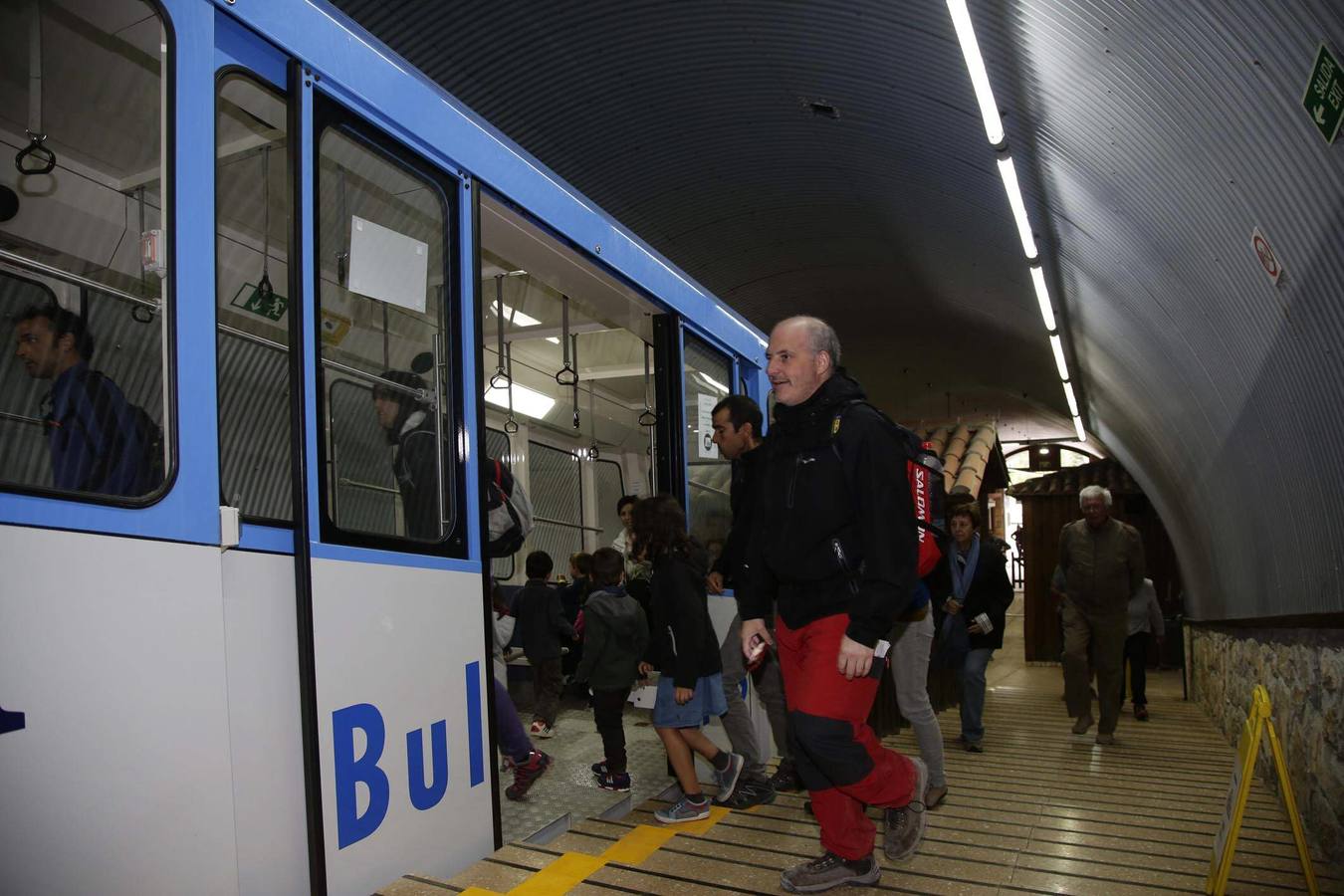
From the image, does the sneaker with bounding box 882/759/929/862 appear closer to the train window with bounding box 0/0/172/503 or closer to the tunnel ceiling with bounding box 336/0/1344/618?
the tunnel ceiling with bounding box 336/0/1344/618

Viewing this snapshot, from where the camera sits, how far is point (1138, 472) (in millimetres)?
15414

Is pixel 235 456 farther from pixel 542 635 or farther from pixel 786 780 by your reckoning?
pixel 542 635

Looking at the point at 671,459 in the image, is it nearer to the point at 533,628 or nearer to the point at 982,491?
the point at 533,628

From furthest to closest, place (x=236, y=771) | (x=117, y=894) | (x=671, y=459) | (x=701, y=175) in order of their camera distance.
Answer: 1. (x=701, y=175)
2. (x=671, y=459)
3. (x=236, y=771)
4. (x=117, y=894)

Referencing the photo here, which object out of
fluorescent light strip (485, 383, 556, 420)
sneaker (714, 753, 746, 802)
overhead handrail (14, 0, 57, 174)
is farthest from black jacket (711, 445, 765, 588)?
fluorescent light strip (485, 383, 556, 420)

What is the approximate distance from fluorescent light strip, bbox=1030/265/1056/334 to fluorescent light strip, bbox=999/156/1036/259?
1.73ft

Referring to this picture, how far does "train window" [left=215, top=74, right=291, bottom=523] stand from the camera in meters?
2.70

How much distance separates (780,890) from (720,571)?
1.71 meters

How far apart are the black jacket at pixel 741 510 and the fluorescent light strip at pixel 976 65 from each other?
2.24 metres

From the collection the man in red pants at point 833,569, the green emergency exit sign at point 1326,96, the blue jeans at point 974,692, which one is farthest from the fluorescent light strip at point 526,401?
the green emergency exit sign at point 1326,96

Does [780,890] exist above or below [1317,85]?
below

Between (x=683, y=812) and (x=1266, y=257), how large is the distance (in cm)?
345

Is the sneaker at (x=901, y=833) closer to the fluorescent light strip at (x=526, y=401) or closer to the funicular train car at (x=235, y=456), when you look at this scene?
the funicular train car at (x=235, y=456)

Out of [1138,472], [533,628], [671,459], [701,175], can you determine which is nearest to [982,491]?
[1138,472]
